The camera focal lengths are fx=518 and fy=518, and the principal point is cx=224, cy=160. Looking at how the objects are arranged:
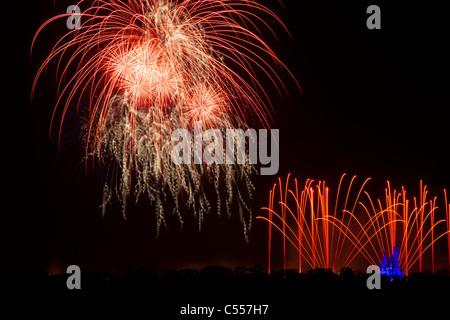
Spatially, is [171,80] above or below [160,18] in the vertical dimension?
below

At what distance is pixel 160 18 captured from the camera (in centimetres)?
2233

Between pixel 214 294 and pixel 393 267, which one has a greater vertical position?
pixel 393 267

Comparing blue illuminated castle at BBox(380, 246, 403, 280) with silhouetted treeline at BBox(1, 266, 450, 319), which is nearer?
silhouetted treeline at BBox(1, 266, 450, 319)

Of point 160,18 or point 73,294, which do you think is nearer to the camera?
point 73,294

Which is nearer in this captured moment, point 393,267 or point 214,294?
point 214,294

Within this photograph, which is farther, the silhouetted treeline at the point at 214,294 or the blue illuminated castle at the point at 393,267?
the blue illuminated castle at the point at 393,267
